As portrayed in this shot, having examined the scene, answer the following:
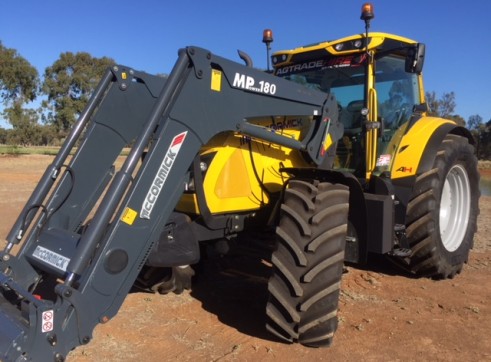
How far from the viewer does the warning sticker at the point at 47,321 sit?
2627 millimetres

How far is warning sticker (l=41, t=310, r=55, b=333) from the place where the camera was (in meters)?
2.63

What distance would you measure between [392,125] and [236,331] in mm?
2841

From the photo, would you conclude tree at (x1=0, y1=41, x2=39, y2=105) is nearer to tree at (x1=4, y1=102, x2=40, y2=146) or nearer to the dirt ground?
tree at (x1=4, y1=102, x2=40, y2=146)

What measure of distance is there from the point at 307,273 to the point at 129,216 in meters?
1.41

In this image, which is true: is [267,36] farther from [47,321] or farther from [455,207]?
[47,321]

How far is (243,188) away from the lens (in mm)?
4371

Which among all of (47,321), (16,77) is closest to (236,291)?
(47,321)

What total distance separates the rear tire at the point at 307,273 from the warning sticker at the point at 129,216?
46.5 inches

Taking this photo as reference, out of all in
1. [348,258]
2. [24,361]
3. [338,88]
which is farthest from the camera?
[338,88]

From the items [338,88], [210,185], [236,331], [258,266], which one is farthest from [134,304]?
[338,88]

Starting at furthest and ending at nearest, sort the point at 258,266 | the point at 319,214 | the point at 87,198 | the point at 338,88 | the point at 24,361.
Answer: the point at 258,266, the point at 338,88, the point at 87,198, the point at 319,214, the point at 24,361

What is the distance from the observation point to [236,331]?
13.2 feet

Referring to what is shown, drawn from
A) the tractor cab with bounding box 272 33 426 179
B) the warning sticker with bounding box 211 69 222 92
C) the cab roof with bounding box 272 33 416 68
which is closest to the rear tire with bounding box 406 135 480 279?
the tractor cab with bounding box 272 33 426 179

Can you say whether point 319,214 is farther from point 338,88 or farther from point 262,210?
point 338,88
